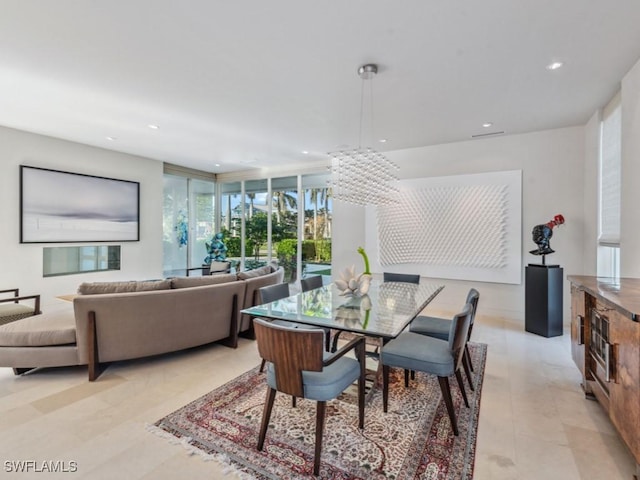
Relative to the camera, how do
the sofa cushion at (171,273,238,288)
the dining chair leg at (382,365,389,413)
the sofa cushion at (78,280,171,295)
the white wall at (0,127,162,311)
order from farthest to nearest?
the white wall at (0,127,162,311) < the sofa cushion at (171,273,238,288) < the sofa cushion at (78,280,171,295) < the dining chair leg at (382,365,389,413)

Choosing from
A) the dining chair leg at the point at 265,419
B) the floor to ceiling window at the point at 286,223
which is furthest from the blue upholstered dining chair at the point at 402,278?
the floor to ceiling window at the point at 286,223

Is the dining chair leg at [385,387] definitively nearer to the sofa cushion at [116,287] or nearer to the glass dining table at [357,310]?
the glass dining table at [357,310]

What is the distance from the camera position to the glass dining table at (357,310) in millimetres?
2197

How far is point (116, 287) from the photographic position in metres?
3.06

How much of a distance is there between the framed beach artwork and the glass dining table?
4.61 meters

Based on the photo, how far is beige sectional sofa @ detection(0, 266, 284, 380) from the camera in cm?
279

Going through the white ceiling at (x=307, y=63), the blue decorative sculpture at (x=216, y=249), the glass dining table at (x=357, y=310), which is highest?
the white ceiling at (x=307, y=63)

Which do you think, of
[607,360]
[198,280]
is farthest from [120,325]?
[607,360]

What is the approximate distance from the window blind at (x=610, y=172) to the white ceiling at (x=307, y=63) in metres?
0.25

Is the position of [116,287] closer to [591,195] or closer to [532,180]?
[532,180]

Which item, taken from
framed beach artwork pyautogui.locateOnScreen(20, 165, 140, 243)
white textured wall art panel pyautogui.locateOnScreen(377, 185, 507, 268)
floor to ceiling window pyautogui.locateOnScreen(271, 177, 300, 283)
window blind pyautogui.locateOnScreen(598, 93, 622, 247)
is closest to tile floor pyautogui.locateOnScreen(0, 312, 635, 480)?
window blind pyautogui.locateOnScreen(598, 93, 622, 247)

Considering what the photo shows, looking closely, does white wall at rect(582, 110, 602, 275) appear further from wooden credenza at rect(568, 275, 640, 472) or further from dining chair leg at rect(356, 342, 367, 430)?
dining chair leg at rect(356, 342, 367, 430)

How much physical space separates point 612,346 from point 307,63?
9.88 ft

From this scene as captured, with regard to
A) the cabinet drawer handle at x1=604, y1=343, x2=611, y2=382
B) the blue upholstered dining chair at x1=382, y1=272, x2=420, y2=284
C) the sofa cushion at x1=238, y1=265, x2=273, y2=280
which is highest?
the sofa cushion at x1=238, y1=265, x2=273, y2=280
